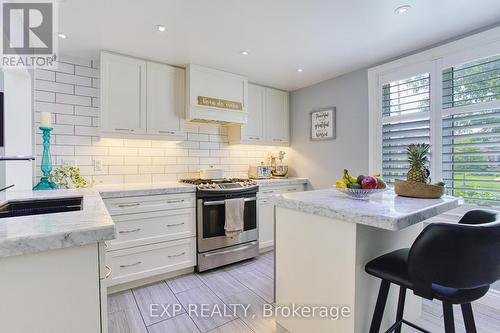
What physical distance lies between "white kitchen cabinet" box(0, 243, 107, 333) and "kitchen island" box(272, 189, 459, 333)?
3.49ft

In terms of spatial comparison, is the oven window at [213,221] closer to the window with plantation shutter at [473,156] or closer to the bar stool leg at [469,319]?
the bar stool leg at [469,319]

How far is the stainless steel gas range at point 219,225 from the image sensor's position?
259cm

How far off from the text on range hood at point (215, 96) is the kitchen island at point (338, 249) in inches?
66.8

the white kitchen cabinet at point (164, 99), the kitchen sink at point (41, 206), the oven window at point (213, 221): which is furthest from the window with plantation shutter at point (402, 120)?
the kitchen sink at point (41, 206)

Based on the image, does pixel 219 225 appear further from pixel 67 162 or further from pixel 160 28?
pixel 160 28

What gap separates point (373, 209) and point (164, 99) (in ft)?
7.94

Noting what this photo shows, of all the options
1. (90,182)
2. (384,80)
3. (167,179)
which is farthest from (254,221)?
(384,80)

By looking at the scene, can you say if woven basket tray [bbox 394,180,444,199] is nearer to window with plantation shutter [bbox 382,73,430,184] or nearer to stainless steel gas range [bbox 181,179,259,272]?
window with plantation shutter [bbox 382,73,430,184]

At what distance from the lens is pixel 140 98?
2643 mm

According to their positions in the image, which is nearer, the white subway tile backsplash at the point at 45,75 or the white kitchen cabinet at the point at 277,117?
the white subway tile backsplash at the point at 45,75

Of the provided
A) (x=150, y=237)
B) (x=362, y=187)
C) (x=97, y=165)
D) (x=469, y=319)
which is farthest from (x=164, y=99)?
(x=469, y=319)

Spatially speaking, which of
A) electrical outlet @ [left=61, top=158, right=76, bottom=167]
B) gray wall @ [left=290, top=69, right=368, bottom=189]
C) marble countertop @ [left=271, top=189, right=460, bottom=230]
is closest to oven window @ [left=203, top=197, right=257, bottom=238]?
marble countertop @ [left=271, top=189, right=460, bottom=230]

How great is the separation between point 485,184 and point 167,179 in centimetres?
312

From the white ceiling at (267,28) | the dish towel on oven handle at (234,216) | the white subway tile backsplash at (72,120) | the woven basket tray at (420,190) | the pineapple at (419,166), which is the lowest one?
the dish towel on oven handle at (234,216)
